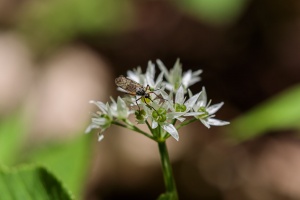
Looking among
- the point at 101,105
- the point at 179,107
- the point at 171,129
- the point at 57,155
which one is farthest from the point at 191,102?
the point at 57,155

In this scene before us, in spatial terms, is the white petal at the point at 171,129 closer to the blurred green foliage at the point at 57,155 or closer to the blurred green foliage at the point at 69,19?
the blurred green foliage at the point at 57,155

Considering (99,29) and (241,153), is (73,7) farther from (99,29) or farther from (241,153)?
(241,153)

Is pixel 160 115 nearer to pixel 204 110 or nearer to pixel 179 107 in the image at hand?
pixel 179 107

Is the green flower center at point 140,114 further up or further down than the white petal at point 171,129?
further up

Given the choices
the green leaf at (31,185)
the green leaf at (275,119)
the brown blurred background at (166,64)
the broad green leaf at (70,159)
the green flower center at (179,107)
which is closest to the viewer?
the green leaf at (31,185)

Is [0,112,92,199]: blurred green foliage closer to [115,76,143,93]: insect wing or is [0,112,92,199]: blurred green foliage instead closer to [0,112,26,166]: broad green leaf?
[0,112,26,166]: broad green leaf

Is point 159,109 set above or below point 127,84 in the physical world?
below

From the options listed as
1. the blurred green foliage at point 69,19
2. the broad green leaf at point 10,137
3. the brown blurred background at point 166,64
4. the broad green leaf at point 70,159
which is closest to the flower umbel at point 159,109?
the broad green leaf at point 70,159
